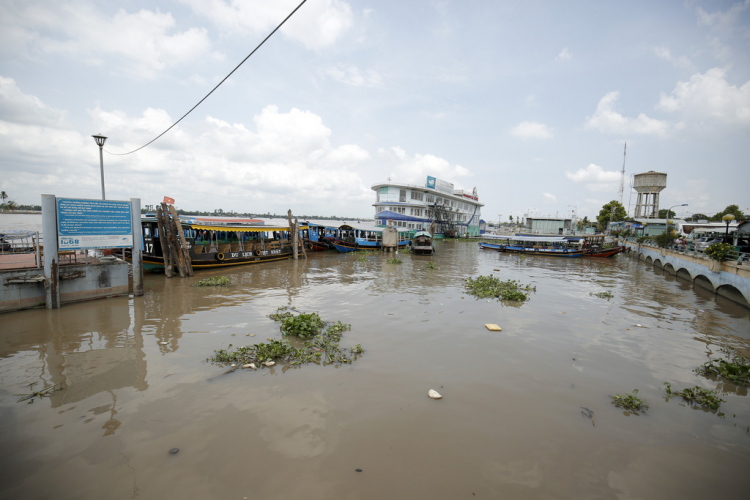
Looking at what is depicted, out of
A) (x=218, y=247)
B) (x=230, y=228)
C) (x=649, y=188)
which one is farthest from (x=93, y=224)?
(x=649, y=188)

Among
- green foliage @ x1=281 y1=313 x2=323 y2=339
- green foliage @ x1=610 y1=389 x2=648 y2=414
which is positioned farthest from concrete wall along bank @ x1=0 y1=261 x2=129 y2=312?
green foliage @ x1=610 y1=389 x2=648 y2=414

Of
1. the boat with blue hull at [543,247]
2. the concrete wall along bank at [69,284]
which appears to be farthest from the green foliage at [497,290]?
the boat with blue hull at [543,247]

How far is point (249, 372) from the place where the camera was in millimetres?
6125

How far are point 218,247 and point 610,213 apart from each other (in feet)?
253

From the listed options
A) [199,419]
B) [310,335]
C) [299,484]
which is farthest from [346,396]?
[310,335]

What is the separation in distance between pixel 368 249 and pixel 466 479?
2942cm

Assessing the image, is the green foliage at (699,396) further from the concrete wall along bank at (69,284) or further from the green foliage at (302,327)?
the concrete wall along bank at (69,284)

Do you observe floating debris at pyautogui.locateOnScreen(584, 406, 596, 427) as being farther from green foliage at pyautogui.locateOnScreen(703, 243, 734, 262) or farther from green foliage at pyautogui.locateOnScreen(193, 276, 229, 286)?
green foliage at pyautogui.locateOnScreen(703, 243, 734, 262)

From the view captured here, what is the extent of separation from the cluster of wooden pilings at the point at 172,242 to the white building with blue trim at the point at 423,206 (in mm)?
34418

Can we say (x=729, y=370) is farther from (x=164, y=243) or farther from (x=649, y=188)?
(x=649, y=188)

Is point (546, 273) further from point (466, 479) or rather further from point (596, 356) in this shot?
point (466, 479)

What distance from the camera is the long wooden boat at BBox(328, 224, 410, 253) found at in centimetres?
3130

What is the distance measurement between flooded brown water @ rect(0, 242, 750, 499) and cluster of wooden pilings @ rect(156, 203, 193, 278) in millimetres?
6119

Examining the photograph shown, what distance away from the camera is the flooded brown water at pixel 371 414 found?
3697 millimetres
